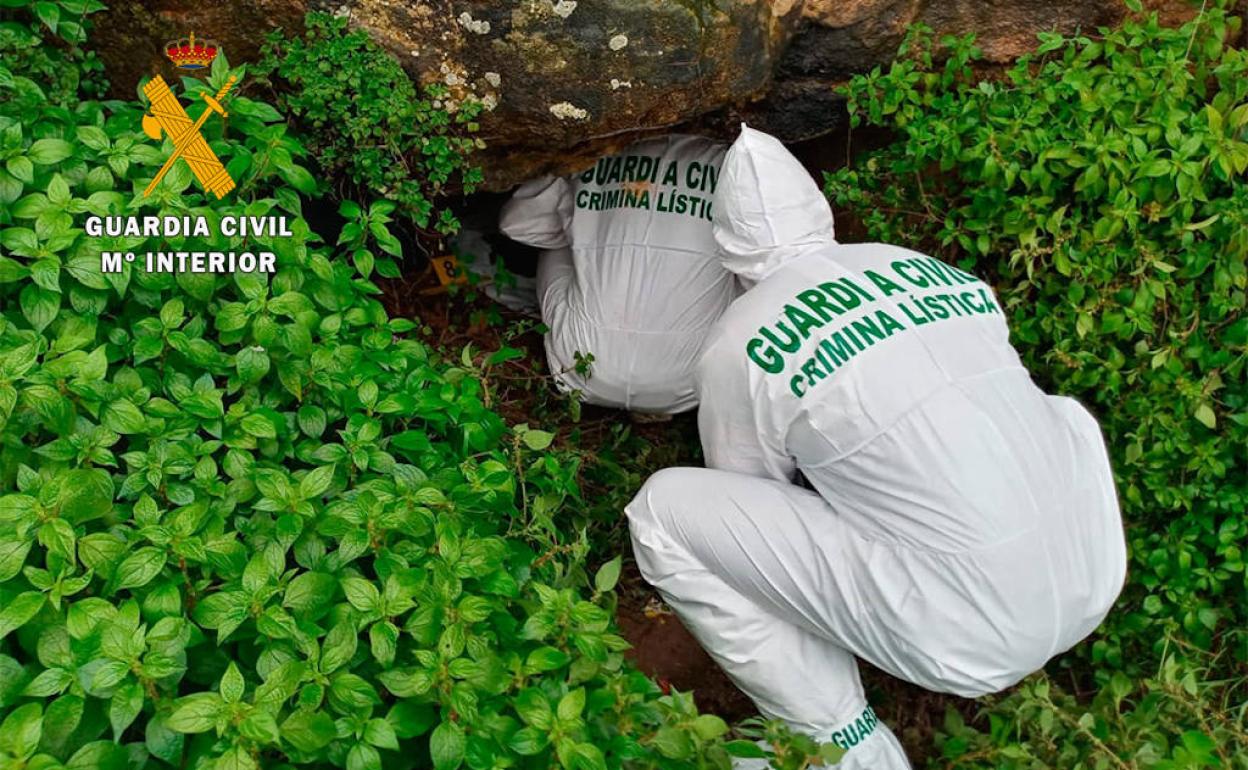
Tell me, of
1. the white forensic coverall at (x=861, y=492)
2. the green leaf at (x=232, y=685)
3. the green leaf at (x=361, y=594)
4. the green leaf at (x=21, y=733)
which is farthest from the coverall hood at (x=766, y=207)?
the green leaf at (x=21, y=733)

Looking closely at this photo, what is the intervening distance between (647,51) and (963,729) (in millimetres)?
1727

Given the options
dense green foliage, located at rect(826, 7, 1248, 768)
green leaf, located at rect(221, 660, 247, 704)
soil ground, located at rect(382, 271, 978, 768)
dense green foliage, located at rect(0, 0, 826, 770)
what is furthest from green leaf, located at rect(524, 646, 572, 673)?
dense green foliage, located at rect(826, 7, 1248, 768)

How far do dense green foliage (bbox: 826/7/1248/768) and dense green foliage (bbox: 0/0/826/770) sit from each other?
118cm

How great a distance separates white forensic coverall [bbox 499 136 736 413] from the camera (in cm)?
294

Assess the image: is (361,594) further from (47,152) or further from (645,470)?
(645,470)

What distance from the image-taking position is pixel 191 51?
8.01ft

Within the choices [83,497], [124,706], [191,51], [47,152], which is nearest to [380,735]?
[124,706]

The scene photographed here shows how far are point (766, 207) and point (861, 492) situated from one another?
2.10ft

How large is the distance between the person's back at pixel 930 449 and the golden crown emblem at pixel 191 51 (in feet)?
4.28

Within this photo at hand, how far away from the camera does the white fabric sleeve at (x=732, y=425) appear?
2.20 metres

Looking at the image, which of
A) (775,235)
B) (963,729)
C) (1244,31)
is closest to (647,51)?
(775,235)

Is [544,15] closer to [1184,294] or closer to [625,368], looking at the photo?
[625,368]

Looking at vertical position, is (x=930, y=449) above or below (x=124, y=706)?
above

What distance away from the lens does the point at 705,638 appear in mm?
2285
